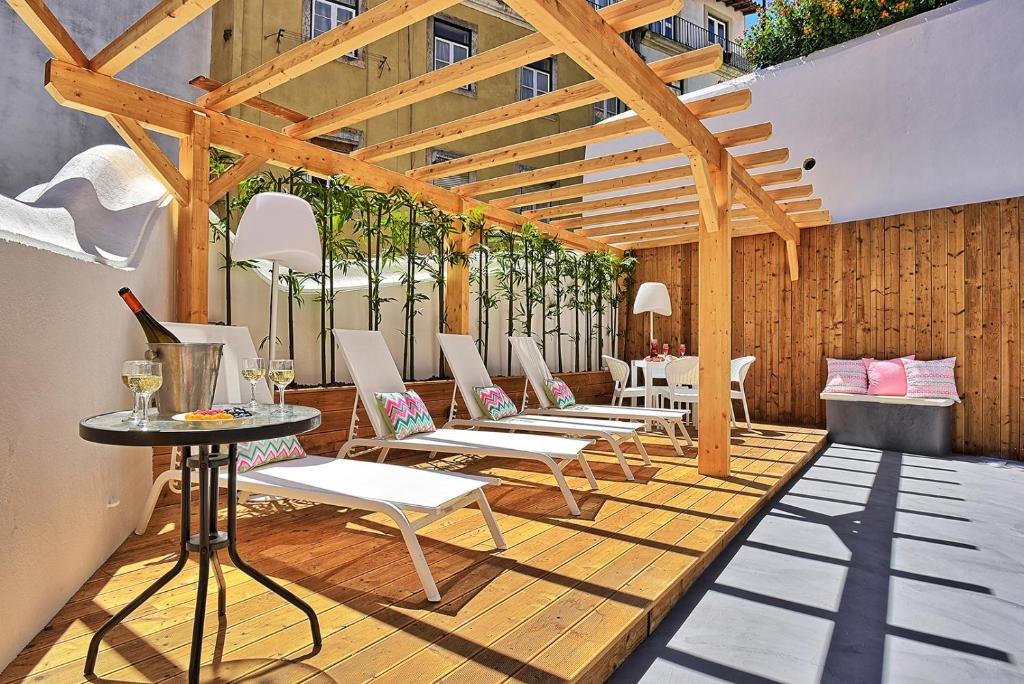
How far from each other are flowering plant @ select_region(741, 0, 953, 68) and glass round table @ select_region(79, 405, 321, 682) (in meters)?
15.9

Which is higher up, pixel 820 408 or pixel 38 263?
pixel 38 263

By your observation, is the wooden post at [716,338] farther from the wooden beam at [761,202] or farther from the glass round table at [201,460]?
the glass round table at [201,460]

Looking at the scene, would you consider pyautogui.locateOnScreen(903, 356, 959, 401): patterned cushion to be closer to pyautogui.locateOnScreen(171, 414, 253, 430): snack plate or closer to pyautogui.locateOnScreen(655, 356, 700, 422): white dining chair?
pyautogui.locateOnScreen(655, 356, 700, 422): white dining chair

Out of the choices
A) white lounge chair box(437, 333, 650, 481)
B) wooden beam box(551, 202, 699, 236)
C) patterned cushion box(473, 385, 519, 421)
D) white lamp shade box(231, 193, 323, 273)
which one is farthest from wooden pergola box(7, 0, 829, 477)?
patterned cushion box(473, 385, 519, 421)

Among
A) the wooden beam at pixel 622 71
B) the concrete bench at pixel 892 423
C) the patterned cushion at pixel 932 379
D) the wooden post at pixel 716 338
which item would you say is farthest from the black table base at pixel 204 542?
the patterned cushion at pixel 932 379

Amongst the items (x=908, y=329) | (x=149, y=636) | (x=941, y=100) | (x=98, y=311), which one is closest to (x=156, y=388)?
(x=149, y=636)

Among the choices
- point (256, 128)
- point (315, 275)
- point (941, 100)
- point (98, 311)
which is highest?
point (941, 100)

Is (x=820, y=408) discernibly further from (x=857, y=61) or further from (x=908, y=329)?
(x=857, y=61)

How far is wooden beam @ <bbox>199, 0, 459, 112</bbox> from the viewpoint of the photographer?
316cm

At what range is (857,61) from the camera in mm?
7965

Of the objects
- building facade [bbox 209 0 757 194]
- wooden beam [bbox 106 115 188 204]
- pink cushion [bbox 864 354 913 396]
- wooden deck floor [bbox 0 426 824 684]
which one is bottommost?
wooden deck floor [bbox 0 426 824 684]

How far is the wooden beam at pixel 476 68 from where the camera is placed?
320 centimetres

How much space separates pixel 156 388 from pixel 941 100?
29.1 feet

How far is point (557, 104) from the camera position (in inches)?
175
